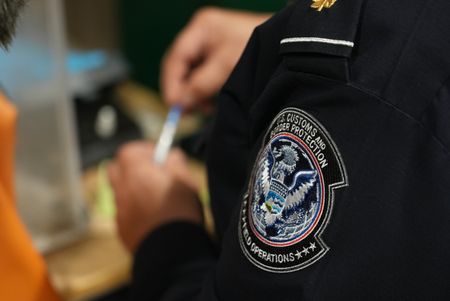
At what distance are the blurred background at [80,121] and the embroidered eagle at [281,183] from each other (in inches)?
7.7

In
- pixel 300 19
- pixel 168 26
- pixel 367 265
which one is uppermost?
pixel 300 19

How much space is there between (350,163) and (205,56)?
0.50 m

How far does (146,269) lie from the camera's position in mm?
496

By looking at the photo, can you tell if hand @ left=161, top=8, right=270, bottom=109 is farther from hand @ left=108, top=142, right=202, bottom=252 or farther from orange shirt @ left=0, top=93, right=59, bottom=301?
orange shirt @ left=0, top=93, right=59, bottom=301

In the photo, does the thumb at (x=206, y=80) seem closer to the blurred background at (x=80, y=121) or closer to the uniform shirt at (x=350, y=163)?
the blurred background at (x=80, y=121)

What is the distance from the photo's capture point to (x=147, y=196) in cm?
61

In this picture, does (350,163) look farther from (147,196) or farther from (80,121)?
(80,121)

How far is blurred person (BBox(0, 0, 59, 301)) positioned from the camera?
49 cm

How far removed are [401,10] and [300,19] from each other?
0.07 meters

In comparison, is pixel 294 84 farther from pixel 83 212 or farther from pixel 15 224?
pixel 83 212

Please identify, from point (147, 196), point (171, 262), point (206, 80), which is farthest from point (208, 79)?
point (171, 262)

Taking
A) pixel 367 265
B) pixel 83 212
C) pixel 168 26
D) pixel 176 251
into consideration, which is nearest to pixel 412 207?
pixel 367 265

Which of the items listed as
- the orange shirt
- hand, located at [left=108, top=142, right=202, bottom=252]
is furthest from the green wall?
the orange shirt

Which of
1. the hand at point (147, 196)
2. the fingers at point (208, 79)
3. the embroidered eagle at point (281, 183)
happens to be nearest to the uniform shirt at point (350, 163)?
the embroidered eagle at point (281, 183)
